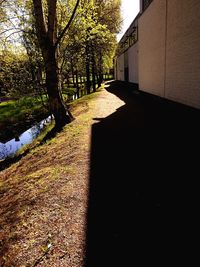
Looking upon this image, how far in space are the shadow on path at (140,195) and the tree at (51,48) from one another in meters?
2.60

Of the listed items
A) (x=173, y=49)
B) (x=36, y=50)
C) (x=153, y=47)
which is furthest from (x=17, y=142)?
(x=153, y=47)

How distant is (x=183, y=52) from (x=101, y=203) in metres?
7.09

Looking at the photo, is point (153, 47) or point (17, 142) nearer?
point (17, 142)

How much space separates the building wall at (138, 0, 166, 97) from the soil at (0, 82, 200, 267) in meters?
5.79

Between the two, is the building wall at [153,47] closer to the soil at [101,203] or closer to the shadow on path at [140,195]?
the shadow on path at [140,195]

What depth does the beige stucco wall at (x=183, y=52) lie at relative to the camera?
6.41 meters

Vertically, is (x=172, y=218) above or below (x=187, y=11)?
below

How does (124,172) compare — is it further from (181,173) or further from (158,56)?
(158,56)

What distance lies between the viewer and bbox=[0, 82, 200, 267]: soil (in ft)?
6.37

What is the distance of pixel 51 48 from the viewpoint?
21.0 feet

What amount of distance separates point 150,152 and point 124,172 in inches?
39.3

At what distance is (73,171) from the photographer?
12.0 ft

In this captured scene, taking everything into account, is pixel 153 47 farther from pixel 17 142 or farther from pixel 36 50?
pixel 17 142

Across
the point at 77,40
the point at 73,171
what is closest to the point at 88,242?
the point at 73,171
